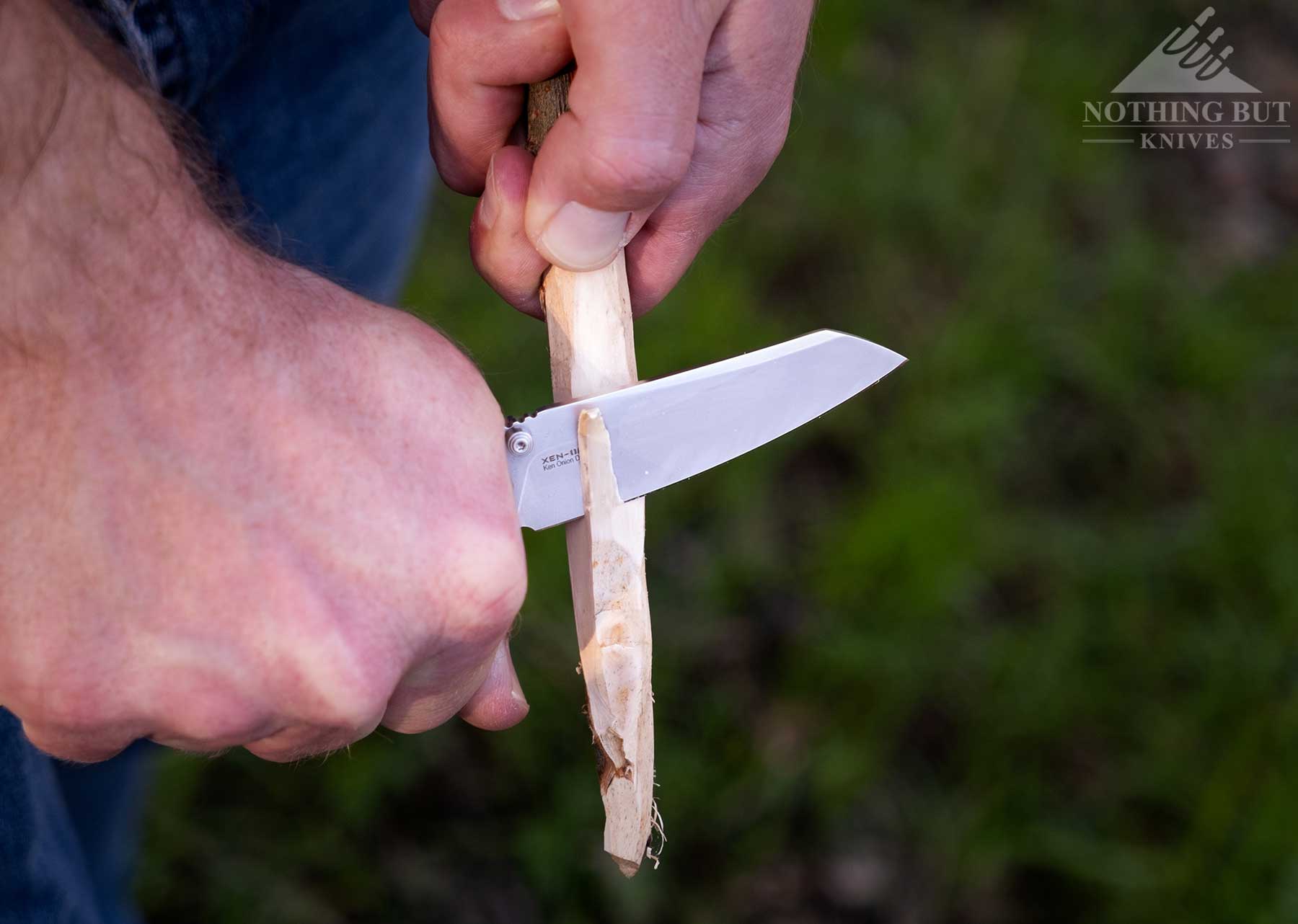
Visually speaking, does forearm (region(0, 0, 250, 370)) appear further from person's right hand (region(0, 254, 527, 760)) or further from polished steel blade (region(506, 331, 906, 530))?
polished steel blade (region(506, 331, 906, 530))

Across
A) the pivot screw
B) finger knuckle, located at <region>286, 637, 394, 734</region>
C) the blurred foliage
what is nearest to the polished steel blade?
the pivot screw

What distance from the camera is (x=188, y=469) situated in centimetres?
71

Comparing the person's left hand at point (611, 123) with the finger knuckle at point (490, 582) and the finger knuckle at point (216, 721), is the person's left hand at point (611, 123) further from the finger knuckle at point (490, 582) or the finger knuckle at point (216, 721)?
the finger knuckle at point (216, 721)

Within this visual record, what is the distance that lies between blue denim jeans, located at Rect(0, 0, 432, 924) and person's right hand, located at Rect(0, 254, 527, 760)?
22 centimetres

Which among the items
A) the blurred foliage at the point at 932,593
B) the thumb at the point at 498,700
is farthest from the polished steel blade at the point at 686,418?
the blurred foliage at the point at 932,593

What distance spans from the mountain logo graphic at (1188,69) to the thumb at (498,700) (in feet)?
10.4

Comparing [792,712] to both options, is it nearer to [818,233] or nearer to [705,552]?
[705,552]

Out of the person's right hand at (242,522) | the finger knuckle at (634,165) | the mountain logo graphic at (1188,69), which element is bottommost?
the mountain logo graphic at (1188,69)

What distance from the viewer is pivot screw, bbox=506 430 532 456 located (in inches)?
37.7

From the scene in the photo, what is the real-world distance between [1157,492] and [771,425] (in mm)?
2028

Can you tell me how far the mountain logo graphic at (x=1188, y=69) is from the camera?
335cm

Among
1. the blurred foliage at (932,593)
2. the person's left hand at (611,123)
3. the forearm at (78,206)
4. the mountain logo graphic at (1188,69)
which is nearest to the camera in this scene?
the forearm at (78,206)

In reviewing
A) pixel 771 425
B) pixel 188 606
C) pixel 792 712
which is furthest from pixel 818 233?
pixel 188 606

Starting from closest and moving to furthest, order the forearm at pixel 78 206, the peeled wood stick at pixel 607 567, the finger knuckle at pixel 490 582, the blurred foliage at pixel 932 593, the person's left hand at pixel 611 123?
the forearm at pixel 78 206 < the finger knuckle at pixel 490 582 < the person's left hand at pixel 611 123 < the peeled wood stick at pixel 607 567 < the blurred foliage at pixel 932 593
